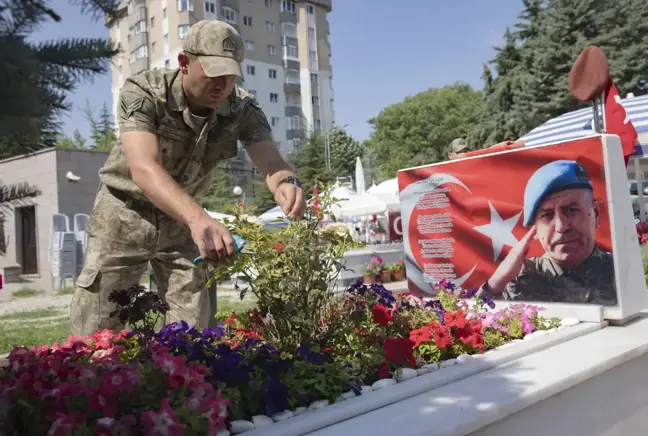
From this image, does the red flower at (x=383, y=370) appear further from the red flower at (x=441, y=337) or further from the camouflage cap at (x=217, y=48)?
the camouflage cap at (x=217, y=48)

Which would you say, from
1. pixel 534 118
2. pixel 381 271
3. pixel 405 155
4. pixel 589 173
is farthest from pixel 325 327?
pixel 405 155

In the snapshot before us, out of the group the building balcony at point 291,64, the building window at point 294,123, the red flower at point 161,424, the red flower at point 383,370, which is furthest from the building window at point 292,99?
the red flower at point 161,424

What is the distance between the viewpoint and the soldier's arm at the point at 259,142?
283 centimetres

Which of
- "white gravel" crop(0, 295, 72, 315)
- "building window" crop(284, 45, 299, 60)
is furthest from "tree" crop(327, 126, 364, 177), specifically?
"white gravel" crop(0, 295, 72, 315)

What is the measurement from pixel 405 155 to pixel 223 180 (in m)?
19.7

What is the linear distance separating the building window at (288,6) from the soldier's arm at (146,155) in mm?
56686

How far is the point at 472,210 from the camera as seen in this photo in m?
3.55

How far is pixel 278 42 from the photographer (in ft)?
184

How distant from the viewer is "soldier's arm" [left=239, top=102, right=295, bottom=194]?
2832 mm

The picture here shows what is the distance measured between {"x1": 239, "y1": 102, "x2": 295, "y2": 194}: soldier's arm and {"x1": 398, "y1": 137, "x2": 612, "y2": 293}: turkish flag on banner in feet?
4.18

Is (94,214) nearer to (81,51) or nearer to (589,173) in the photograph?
(81,51)

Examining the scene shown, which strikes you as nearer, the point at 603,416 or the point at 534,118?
the point at 603,416

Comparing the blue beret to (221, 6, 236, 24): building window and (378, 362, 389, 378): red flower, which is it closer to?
(378, 362, 389, 378): red flower

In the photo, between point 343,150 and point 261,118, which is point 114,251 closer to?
point 261,118
